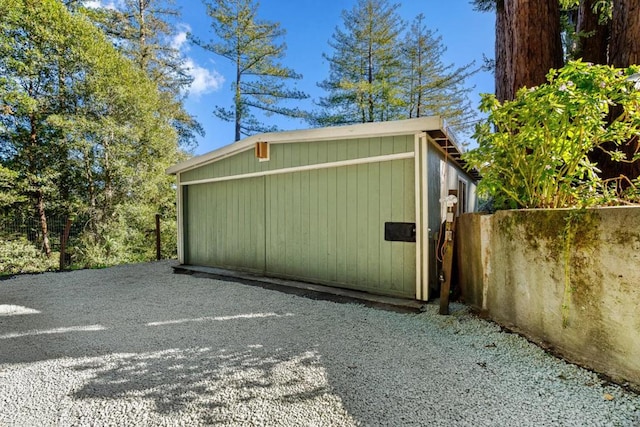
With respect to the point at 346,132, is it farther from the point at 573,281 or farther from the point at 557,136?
the point at 573,281

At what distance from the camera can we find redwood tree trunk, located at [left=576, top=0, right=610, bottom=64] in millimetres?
5070

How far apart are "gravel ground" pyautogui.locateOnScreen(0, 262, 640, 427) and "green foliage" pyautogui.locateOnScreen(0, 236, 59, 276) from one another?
21.9 feet

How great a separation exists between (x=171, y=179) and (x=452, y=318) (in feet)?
35.6

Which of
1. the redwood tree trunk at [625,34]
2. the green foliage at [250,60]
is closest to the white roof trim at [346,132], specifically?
the redwood tree trunk at [625,34]

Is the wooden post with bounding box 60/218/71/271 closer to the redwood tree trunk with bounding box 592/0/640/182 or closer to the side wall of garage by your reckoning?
the side wall of garage

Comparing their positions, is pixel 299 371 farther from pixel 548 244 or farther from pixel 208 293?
pixel 208 293

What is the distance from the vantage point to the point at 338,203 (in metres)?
4.24

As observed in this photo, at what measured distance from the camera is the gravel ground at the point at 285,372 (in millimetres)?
1640

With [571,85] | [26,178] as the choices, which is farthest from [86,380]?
[26,178]

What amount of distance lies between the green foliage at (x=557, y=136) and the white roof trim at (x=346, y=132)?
654 millimetres

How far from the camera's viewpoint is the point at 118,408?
1716 mm

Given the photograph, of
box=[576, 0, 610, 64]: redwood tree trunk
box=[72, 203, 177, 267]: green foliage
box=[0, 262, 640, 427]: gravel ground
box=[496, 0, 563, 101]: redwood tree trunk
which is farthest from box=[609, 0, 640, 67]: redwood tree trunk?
box=[72, 203, 177, 267]: green foliage

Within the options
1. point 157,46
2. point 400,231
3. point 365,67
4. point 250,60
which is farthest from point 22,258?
point 365,67

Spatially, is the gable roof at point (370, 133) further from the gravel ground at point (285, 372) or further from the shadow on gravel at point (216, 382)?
the shadow on gravel at point (216, 382)
